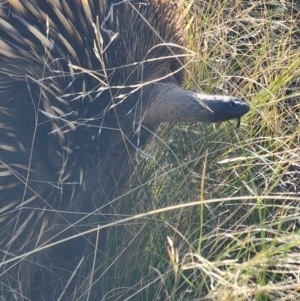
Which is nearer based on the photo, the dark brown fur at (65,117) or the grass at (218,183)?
the grass at (218,183)

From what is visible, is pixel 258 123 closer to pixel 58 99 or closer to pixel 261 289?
pixel 58 99

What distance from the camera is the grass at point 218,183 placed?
155 centimetres

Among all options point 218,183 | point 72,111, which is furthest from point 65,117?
point 218,183

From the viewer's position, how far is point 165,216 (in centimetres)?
177

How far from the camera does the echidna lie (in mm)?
1662

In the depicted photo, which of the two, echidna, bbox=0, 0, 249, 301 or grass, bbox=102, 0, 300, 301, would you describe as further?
echidna, bbox=0, 0, 249, 301

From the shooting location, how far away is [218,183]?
6.10 feet

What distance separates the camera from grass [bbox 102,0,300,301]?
155 centimetres

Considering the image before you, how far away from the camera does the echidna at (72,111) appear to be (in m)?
1.66

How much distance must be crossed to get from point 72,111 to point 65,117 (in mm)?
27

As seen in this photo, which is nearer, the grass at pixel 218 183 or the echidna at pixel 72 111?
the grass at pixel 218 183

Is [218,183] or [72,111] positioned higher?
[72,111]

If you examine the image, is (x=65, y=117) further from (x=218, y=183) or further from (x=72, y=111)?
(x=218, y=183)

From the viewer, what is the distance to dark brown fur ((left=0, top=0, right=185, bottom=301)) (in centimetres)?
167
